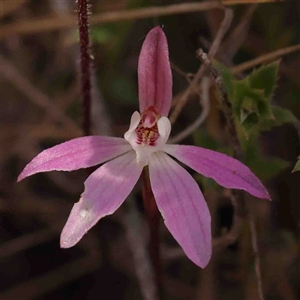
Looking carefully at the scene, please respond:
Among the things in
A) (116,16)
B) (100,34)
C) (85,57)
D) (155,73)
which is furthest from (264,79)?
(100,34)

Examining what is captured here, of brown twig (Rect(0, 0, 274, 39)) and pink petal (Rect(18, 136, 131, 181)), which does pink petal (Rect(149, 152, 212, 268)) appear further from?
brown twig (Rect(0, 0, 274, 39))

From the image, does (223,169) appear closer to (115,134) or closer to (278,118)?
(278,118)

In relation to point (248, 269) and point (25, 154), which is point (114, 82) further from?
point (248, 269)

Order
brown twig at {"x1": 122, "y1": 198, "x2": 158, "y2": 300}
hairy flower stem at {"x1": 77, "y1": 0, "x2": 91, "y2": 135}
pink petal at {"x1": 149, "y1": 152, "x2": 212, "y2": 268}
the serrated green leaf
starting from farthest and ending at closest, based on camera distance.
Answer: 1. brown twig at {"x1": 122, "y1": 198, "x2": 158, "y2": 300}
2. the serrated green leaf
3. hairy flower stem at {"x1": 77, "y1": 0, "x2": 91, "y2": 135}
4. pink petal at {"x1": 149, "y1": 152, "x2": 212, "y2": 268}

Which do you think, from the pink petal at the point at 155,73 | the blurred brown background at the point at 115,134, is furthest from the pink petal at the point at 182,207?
the blurred brown background at the point at 115,134

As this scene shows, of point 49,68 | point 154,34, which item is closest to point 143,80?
point 154,34

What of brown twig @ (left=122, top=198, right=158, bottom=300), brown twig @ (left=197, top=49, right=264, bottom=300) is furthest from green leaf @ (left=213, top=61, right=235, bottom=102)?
brown twig @ (left=122, top=198, right=158, bottom=300)

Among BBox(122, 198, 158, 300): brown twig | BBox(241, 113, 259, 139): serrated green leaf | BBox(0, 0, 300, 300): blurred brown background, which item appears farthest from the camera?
BBox(0, 0, 300, 300): blurred brown background
